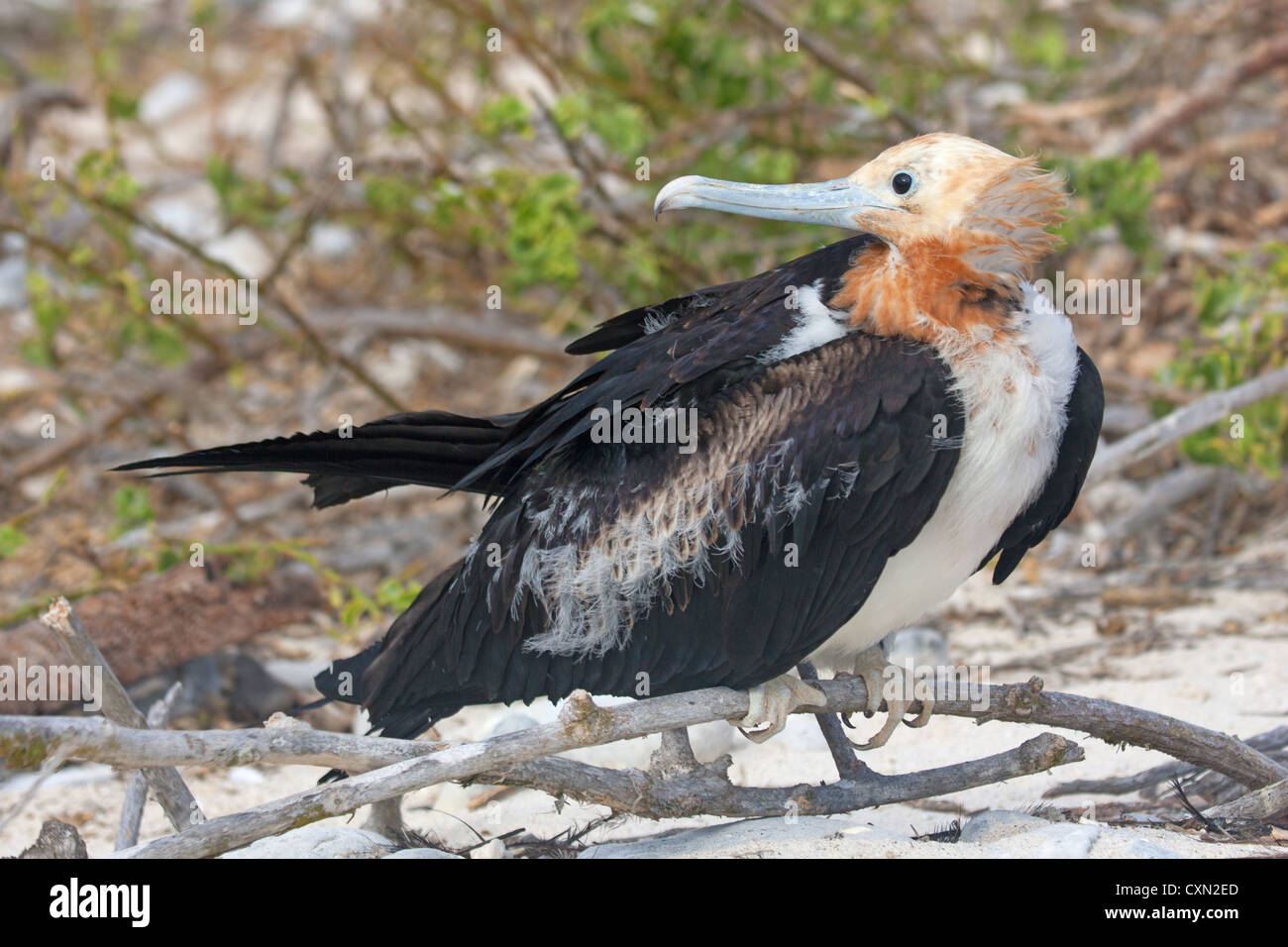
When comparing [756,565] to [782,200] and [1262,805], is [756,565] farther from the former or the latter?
[1262,805]

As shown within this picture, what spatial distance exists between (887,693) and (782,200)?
42.3 inches

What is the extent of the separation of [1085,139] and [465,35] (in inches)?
103

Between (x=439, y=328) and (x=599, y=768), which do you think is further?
(x=439, y=328)

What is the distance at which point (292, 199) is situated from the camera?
5871mm

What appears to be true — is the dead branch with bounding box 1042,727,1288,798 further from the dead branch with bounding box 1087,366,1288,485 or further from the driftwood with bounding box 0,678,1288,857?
the dead branch with bounding box 1087,366,1288,485

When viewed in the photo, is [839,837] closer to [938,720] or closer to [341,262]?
[938,720]

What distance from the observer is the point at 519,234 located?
4855mm

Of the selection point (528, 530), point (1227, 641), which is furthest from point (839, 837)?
point (1227, 641)

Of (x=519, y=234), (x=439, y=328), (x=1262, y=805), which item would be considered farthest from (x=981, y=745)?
(x=439, y=328)

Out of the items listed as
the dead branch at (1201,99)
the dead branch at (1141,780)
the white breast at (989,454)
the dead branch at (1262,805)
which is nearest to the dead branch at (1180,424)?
the dead branch at (1141,780)

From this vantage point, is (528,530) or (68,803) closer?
(528,530)
